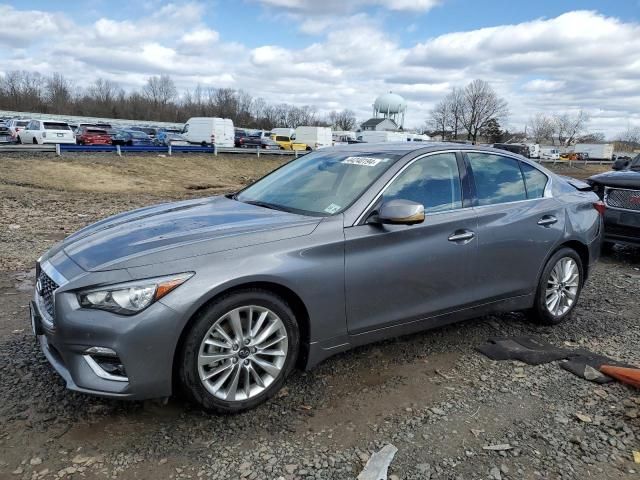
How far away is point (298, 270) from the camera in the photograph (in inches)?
120

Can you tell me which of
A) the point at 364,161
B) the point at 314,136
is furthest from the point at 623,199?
the point at 314,136

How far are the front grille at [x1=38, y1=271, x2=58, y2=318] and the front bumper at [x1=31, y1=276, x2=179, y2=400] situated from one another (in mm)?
168

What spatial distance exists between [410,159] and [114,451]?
105 inches

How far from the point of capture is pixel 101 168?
2017 centimetres

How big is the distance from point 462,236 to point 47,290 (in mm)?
2767

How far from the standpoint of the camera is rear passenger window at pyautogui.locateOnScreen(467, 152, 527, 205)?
162 inches

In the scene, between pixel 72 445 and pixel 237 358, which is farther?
pixel 237 358

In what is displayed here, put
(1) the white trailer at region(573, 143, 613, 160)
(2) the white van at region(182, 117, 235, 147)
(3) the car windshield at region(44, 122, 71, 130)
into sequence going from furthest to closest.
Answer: (1) the white trailer at region(573, 143, 613, 160) → (2) the white van at region(182, 117, 235, 147) → (3) the car windshield at region(44, 122, 71, 130)

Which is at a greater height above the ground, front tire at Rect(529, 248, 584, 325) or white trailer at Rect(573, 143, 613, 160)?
white trailer at Rect(573, 143, 613, 160)

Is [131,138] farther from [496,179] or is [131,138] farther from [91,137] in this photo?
[496,179]

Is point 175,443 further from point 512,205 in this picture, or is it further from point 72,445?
point 512,205

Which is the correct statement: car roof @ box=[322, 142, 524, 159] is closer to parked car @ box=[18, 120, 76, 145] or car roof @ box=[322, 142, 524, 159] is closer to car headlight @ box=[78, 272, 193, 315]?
car headlight @ box=[78, 272, 193, 315]

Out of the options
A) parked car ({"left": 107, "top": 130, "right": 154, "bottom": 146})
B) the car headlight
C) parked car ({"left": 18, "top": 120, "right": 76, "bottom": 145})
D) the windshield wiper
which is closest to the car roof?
the windshield wiper

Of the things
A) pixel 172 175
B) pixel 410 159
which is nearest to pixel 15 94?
pixel 172 175
